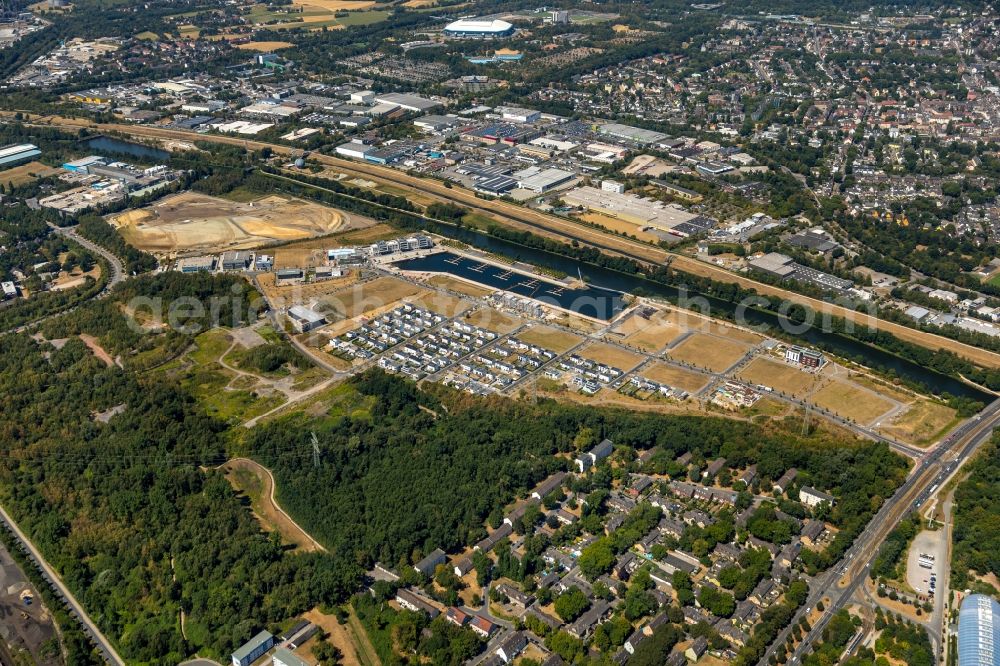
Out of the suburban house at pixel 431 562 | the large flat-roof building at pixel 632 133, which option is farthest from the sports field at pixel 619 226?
the suburban house at pixel 431 562

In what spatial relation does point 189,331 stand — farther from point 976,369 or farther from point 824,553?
point 976,369

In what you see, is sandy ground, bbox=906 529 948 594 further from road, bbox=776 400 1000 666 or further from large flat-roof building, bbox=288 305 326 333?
large flat-roof building, bbox=288 305 326 333

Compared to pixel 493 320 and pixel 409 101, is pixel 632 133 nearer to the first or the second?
pixel 409 101

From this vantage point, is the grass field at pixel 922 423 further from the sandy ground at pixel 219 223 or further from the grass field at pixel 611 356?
the sandy ground at pixel 219 223

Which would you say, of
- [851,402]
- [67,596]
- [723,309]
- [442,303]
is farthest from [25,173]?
[851,402]

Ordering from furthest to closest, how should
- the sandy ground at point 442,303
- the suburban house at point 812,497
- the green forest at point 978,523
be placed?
1. the sandy ground at point 442,303
2. the suburban house at point 812,497
3. the green forest at point 978,523

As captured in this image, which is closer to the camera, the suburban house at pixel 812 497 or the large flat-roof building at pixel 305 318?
the suburban house at pixel 812 497
